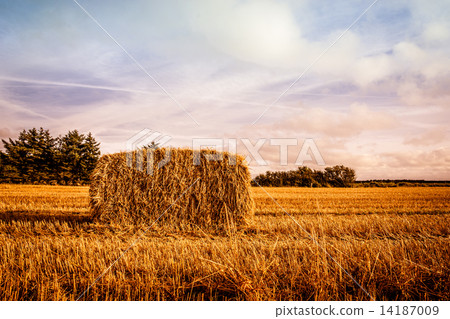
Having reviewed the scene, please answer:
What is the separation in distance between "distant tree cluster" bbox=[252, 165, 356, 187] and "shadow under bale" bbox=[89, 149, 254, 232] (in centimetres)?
3022

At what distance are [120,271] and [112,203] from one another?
4.51m

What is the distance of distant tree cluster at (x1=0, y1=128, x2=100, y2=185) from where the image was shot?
37.8 meters

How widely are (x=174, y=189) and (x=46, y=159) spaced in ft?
137

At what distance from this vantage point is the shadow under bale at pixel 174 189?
7496 millimetres

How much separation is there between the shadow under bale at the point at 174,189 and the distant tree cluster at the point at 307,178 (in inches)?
1190

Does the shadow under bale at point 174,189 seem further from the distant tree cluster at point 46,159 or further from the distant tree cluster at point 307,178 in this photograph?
the distant tree cluster at point 46,159

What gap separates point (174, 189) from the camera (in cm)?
760

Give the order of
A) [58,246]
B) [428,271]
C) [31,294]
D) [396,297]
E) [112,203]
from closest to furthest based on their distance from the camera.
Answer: [396,297]
[31,294]
[428,271]
[58,246]
[112,203]

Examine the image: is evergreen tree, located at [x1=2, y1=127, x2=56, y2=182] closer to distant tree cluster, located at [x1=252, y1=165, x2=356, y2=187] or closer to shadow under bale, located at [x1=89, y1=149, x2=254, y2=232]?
distant tree cluster, located at [x1=252, y1=165, x2=356, y2=187]

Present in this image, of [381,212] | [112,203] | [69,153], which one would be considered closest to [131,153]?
[112,203]

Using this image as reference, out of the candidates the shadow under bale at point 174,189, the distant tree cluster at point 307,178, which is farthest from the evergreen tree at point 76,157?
the shadow under bale at point 174,189

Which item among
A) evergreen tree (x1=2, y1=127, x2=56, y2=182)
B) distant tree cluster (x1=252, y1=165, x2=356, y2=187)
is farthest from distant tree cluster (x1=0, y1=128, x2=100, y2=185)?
distant tree cluster (x1=252, y1=165, x2=356, y2=187)
